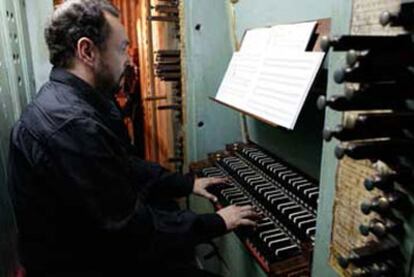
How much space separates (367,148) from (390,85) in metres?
0.10

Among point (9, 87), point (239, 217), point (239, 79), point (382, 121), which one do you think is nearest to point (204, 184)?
point (239, 217)

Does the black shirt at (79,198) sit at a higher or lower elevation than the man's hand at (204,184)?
higher

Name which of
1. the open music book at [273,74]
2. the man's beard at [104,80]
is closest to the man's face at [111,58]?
the man's beard at [104,80]

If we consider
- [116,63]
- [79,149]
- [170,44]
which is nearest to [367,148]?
[79,149]

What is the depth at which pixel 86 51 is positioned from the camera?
1.19 m

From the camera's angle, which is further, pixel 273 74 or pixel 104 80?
pixel 273 74

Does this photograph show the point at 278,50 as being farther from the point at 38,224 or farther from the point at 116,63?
the point at 38,224

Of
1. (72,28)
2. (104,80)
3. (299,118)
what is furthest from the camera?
(299,118)

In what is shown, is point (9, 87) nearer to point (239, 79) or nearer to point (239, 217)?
point (239, 79)

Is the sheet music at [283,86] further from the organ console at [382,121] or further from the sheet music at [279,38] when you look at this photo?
the organ console at [382,121]

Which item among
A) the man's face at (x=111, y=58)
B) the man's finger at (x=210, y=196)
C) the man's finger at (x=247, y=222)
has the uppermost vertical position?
the man's face at (x=111, y=58)

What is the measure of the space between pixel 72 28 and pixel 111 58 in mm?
159

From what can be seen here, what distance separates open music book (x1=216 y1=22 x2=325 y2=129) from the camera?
1245mm

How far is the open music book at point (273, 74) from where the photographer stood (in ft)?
4.09
